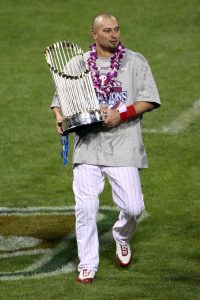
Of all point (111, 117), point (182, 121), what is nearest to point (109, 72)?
point (111, 117)

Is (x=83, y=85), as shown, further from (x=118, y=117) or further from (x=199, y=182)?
(x=199, y=182)

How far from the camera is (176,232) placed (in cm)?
1326

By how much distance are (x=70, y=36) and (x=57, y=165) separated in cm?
634

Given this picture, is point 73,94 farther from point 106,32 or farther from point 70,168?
point 70,168

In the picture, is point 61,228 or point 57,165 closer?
point 61,228

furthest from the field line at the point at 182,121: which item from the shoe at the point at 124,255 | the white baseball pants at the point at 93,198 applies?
the white baseball pants at the point at 93,198

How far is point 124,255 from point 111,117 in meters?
1.48

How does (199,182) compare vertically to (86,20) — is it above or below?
below

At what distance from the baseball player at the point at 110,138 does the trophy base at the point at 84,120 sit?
9.0 inches

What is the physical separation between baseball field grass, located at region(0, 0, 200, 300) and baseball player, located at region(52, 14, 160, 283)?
22.3 inches

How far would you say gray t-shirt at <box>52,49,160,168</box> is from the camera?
1134cm

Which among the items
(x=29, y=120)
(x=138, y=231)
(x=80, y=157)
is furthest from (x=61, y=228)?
(x=29, y=120)

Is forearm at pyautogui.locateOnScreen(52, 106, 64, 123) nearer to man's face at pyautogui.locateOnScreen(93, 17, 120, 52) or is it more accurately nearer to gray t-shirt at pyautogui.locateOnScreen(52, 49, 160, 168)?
gray t-shirt at pyautogui.locateOnScreen(52, 49, 160, 168)

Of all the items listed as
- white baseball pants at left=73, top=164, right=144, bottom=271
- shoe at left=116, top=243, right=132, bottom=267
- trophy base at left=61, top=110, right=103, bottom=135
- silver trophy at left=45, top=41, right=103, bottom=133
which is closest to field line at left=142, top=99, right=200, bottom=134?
shoe at left=116, top=243, right=132, bottom=267
